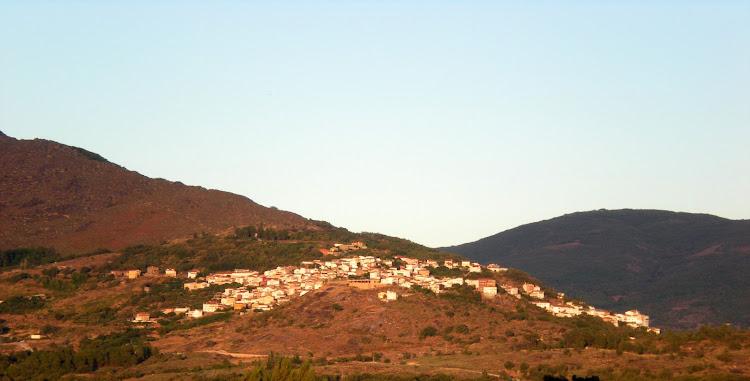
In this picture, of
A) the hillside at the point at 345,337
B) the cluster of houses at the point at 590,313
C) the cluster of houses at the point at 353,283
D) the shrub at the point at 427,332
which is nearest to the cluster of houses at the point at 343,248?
the cluster of houses at the point at 353,283

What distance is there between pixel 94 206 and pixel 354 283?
58.3m

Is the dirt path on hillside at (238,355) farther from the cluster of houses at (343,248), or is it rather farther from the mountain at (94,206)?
the mountain at (94,206)

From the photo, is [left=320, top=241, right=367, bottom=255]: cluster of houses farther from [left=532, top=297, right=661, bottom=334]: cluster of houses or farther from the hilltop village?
[left=532, top=297, right=661, bottom=334]: cluster of houses

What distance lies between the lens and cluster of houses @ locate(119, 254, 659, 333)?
100875mm

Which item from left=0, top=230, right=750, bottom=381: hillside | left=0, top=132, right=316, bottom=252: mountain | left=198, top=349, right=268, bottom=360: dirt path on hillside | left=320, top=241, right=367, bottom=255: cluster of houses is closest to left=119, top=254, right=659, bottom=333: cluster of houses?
left=0, top=230, right=750, bottom=381: hillside

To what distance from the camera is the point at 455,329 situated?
89.1 meters

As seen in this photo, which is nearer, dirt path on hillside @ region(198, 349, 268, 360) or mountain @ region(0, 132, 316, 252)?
dirt path on hillside @ region(198, 349, 268, 360)

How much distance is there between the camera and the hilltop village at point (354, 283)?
100750 mm

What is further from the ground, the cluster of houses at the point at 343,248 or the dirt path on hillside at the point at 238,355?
the cluster of houses at the point at 343,248

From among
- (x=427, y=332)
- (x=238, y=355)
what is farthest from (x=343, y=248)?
(x=238, y=355)

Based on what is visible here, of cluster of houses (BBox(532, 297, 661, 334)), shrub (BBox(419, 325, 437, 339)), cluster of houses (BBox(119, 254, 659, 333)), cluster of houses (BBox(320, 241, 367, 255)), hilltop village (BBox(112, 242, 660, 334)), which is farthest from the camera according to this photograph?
cluster of houses (BBox(320, 241, 367, 255))

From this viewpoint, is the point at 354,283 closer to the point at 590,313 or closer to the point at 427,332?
the point at 427,332

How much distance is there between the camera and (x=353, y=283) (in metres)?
102

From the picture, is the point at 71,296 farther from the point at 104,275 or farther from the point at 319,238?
the point at 319,238
